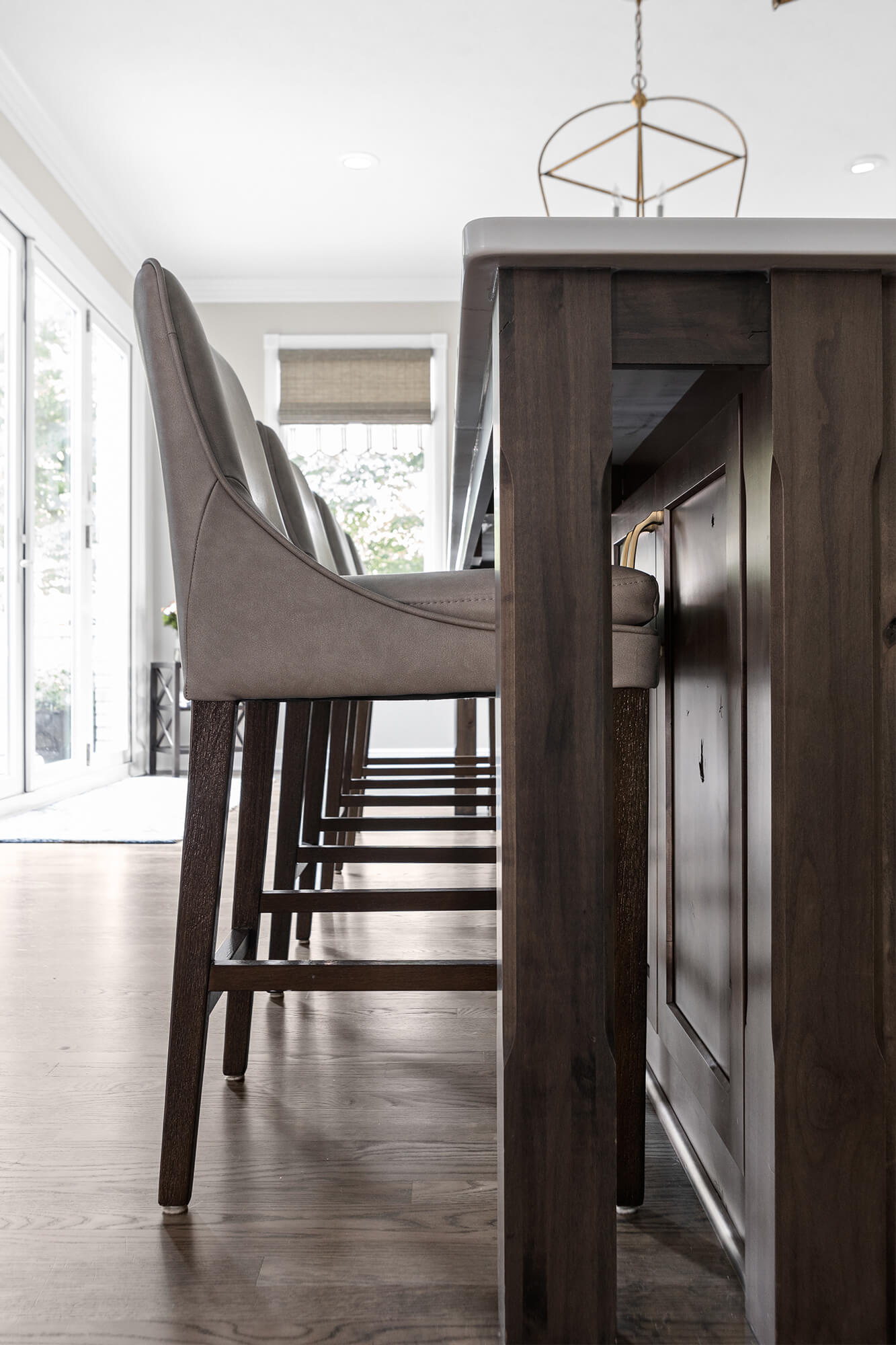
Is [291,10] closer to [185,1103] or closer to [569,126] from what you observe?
[569,126]

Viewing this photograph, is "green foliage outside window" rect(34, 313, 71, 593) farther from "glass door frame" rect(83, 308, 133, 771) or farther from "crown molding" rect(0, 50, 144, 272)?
"crown molding" rect(0, 50, 144, 272)

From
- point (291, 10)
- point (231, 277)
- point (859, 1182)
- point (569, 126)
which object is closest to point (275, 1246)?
point (859, 1182)

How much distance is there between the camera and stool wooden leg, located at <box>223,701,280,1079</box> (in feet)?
3.91

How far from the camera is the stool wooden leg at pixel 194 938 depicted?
35.1 inches

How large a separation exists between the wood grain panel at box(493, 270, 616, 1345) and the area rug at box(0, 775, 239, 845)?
2.12 meters

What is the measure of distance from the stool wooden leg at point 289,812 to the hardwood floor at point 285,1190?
12cm

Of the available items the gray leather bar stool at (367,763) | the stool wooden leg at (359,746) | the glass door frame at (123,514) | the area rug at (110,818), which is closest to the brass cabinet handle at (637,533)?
the gray leather bar stool at (367,763)

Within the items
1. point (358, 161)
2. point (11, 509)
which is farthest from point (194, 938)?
point (358, 161)

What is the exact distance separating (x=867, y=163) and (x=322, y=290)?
2.90 m

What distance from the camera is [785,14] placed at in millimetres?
3488

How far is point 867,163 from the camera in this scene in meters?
4.47

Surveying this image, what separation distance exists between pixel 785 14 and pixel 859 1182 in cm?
397

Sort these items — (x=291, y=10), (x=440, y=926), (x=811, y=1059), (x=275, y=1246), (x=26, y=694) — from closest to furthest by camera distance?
1. (x=811, y=1059)
2. (x=275, y=1246)
3. (x=440, y=926)
4. (x=291, y=10)
5. (x=26, y=694)

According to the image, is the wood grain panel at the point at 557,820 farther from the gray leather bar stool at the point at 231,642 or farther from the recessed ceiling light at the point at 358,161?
the recessed ceiling light at the point at 358,161
